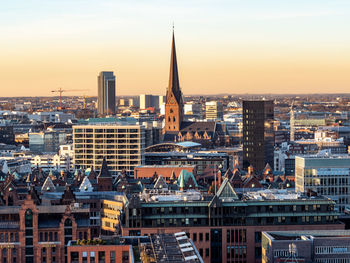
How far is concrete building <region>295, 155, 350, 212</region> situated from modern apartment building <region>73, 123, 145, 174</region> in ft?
227

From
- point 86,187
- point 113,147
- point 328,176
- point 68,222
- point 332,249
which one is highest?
point 113,147

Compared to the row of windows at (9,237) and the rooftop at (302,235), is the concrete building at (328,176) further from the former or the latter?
the row of windows at (9,237)

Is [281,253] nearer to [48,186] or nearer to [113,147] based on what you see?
[48,186]

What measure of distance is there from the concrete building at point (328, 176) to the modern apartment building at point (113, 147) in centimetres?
6907

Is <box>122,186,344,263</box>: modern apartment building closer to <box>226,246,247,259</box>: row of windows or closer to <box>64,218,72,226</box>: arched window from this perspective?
<box>226,246,247,259</box>: row of windows

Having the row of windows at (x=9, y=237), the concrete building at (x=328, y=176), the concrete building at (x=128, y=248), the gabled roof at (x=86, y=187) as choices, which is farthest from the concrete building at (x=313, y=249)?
the gabled roof at (x=86, y=187)

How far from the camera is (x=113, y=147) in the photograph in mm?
196500

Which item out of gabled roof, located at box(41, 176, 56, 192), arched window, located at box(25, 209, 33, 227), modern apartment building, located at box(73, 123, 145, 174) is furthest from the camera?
modern apartment building, located at box(73, 123, 145, 174)

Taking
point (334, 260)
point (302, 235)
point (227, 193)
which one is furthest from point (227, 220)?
point (334, 260)

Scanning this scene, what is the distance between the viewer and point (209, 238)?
9838 cm

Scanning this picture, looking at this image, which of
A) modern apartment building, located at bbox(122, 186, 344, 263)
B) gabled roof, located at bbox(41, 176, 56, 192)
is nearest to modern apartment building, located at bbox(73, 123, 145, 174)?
gabled roof, located at bbox(41, 176, 56, 192)

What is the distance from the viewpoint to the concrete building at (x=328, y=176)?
130875 mm

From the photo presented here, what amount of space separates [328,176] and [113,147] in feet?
246

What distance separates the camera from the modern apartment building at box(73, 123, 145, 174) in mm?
195500
